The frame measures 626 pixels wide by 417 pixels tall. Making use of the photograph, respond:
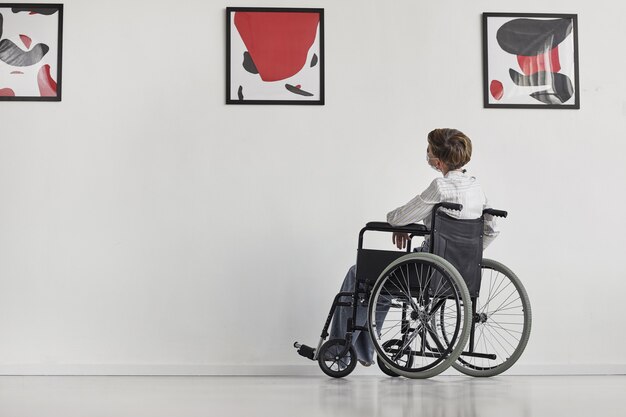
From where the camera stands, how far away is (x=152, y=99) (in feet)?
12.1

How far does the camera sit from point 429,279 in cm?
285

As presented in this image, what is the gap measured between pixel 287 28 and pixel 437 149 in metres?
1.01

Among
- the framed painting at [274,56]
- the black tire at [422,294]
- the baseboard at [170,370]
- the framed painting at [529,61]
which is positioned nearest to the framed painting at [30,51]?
the framed painting at [274,56]

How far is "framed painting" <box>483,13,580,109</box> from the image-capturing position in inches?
147

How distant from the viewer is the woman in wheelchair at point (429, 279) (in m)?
2.83

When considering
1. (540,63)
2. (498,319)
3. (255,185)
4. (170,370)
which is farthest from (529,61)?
(170,370)

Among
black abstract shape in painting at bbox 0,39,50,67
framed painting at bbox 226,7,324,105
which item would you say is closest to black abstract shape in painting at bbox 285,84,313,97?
framed painting at bbox 226,7,324,105

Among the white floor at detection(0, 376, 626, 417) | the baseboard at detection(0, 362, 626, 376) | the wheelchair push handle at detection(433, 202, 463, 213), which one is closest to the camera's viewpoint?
the white floor at detection(0, 376, 626, 417)

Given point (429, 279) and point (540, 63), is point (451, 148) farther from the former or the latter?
point (540, 63)

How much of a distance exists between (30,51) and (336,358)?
1925mm

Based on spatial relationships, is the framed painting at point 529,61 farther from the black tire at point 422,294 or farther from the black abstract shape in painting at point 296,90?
the black tire at point 422,294

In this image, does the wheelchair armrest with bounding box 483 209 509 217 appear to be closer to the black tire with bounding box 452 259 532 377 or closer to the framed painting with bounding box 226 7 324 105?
the black tire with bounding box 452 259 532 377

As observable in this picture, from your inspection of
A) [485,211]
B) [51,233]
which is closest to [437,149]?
[485,211]

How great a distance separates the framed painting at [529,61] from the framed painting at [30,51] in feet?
6.31
